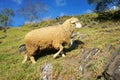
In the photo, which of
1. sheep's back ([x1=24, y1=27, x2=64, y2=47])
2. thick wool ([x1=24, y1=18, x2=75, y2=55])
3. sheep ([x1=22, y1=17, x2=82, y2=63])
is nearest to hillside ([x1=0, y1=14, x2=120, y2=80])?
sheep ([x1=22, y1=17, x2=82, y2=63])

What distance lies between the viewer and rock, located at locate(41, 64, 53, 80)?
57.3ft

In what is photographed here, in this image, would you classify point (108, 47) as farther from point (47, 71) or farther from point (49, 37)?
point (49, 37)

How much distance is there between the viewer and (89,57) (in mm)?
17406

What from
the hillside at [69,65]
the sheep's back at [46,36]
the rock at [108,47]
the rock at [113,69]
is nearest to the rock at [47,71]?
the hillside at [69,65]

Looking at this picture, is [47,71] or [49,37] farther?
[49,37]

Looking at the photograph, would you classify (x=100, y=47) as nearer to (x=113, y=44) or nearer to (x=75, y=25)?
(x=113, y=44)

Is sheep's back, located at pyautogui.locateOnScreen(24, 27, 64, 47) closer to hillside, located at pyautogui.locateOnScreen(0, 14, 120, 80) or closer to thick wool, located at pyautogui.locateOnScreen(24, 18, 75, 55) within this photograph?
thick wool, located at pyautogui.locateOnScreen(24, 18, 75, 55)

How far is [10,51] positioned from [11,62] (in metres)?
4.43

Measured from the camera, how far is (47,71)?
58.0 ft

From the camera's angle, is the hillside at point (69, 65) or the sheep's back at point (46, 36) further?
the sheep's back at point (46, 36)

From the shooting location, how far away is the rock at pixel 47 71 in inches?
687

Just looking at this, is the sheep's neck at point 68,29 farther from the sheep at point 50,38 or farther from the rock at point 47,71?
the rock at point 47,71

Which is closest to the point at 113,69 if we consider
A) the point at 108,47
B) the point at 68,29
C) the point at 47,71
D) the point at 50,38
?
the point at 108,47

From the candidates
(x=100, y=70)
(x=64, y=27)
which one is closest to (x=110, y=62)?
(x=100, y=70)
